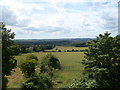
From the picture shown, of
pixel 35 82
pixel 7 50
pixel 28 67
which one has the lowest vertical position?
pixel 35 82

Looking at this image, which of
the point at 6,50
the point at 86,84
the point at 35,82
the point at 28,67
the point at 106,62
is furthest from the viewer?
the point at 28,67

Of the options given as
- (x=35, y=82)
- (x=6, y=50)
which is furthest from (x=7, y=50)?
(x=35, y=82)

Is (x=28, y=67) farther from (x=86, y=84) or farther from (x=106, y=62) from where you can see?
(x=106, y=62)

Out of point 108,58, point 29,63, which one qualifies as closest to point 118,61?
point 108,58

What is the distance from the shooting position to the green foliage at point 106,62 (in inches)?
422

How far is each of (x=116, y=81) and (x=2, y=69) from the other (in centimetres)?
894

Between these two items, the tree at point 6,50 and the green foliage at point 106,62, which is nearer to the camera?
the tree at point 6,50

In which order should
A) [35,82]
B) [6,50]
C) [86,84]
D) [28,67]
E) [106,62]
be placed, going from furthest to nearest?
1. [28,67]
2. [35,82]
3. [86,84]
4. [106,62]
5. [6,50]

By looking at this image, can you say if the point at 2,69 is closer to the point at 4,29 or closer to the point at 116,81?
the point at 4,29

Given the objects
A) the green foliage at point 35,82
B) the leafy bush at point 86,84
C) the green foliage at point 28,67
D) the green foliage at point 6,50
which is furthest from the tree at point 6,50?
the leafy bush at point 86,84

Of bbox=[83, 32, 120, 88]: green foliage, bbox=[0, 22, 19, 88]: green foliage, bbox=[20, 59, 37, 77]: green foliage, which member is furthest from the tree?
bbox=[83, 32, 120, 88]: green foliage

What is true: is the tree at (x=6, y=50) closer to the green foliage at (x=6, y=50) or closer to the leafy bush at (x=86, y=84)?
the green foliage at (x=6, y=50)

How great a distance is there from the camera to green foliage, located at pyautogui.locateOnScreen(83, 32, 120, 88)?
1073 centimetres

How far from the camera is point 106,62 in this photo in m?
11.1
